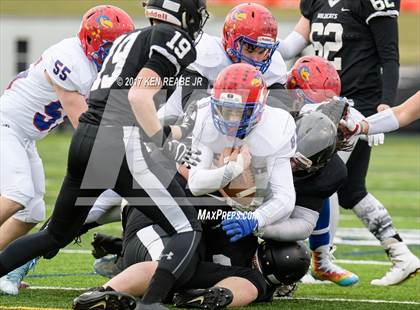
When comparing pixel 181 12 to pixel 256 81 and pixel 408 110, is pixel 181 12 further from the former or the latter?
pixel 408 110

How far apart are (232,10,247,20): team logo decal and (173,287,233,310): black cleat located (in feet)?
5.01

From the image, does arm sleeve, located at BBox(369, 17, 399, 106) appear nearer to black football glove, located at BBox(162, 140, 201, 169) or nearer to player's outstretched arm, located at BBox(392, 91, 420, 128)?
player's outstretched arm, located at BBox(392, 91, 420, 128)

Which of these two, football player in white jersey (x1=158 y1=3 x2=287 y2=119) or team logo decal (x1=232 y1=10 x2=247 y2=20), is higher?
team logo decal (x1=232 y1=10 x2=247 y2=20)

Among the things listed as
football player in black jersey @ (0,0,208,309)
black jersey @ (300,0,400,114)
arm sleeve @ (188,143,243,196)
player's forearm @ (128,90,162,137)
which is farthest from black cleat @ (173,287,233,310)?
black jersey @ (300,0,400,114)

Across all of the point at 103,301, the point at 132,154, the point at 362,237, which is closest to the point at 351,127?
the point at 132,154

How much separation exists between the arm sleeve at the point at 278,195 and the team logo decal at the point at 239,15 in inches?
39.3

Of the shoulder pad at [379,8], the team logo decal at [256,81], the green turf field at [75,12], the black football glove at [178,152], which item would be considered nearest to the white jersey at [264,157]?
the black football glove at [178,152]

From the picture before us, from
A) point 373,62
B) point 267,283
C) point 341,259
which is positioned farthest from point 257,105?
point 341,259

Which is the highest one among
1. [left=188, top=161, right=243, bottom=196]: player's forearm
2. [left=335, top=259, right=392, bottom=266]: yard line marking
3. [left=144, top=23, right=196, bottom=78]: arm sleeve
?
[left=144, top=23, right=196, bottom=78]: arm sleeve

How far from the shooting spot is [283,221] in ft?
14.1

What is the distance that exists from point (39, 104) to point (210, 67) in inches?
35.8

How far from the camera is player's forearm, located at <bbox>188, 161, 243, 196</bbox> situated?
406 cm

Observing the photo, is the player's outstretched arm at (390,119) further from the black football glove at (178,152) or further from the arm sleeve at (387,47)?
the black football glove at (178,152)

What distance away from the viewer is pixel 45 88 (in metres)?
4.91
